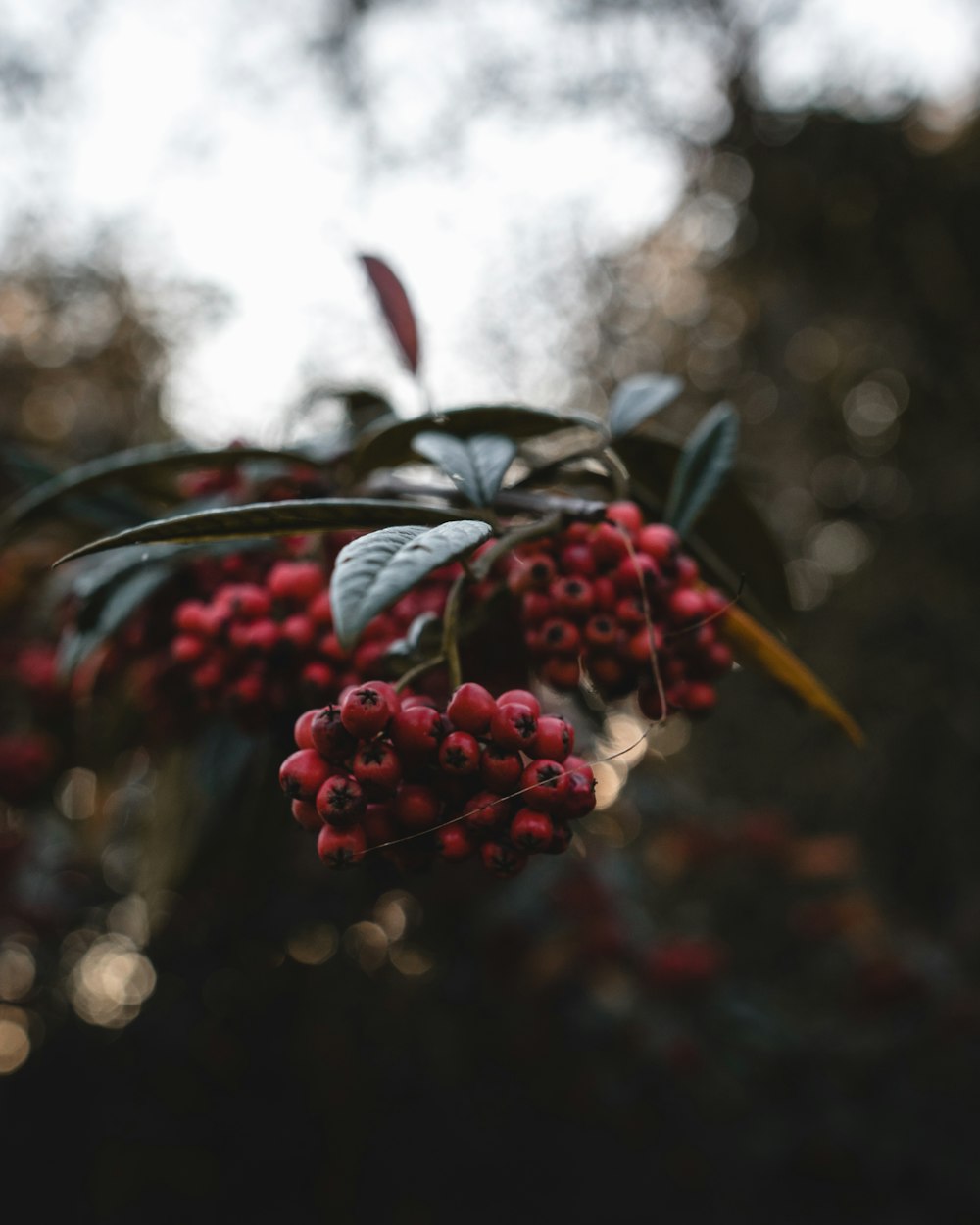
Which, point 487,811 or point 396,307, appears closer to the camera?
point 487,811

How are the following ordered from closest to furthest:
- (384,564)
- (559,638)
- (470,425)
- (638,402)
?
(384,564) < (559,638) < (470,425) < (638,402)

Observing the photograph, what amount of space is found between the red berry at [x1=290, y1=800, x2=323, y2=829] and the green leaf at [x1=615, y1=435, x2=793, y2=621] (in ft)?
1.62

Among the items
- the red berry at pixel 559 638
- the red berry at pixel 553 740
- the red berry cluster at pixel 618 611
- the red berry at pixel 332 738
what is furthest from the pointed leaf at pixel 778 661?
the red berry at pixel 332 738

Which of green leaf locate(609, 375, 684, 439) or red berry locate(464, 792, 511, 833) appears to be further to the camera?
green leaf locate(609, 375, 684, 439)

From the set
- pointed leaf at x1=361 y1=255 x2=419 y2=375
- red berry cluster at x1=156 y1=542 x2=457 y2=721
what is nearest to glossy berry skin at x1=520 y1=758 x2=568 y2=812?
red berry cluster at x1=156 y1=542 x2=457 y2=721

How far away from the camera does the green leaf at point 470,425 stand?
2.32 feet

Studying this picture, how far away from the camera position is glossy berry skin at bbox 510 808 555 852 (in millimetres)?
450

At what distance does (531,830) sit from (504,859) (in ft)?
0.12

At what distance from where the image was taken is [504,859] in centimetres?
48

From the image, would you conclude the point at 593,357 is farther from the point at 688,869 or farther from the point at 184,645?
the point at 184,645

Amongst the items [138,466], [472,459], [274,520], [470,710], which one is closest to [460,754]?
[470,710]

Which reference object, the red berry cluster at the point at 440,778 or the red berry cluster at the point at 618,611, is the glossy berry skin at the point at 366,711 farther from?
the red berry cluster at the point at 618,611

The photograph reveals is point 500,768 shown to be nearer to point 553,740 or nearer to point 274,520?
point 553,740

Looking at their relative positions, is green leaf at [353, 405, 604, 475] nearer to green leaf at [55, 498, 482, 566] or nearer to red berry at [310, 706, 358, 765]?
green leaf at [55, 498, 482, 566]
